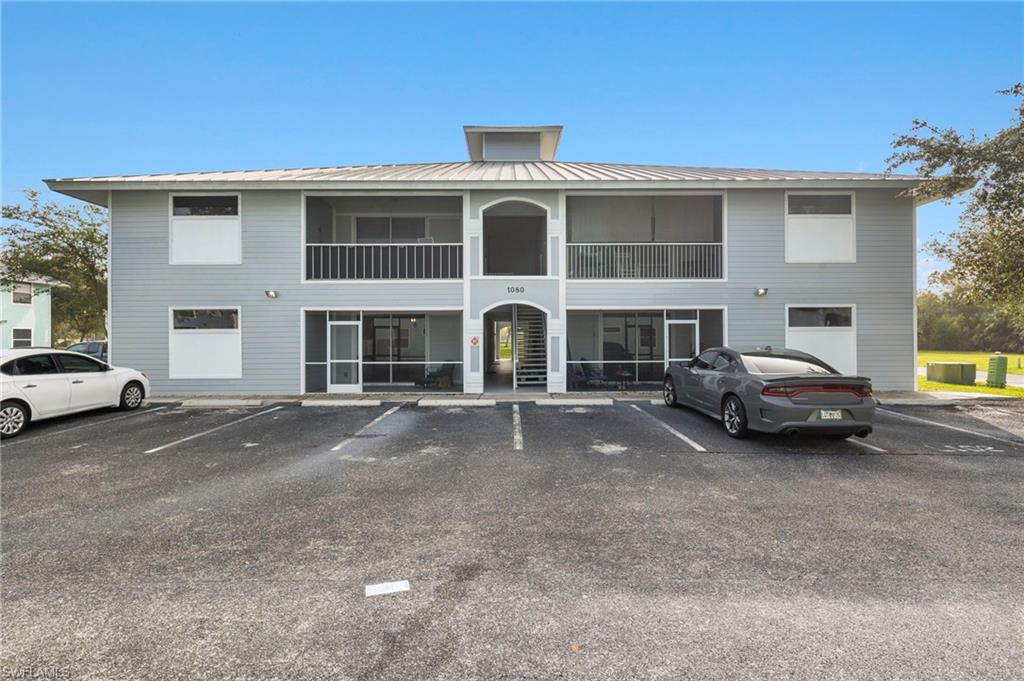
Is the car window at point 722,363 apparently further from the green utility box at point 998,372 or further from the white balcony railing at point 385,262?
the green utility box at point 998,372

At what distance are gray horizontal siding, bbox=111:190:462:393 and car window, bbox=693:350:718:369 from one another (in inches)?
268

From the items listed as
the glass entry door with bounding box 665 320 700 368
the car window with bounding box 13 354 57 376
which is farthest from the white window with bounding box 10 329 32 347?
the glass entry door with bounding box 665 320 700 368

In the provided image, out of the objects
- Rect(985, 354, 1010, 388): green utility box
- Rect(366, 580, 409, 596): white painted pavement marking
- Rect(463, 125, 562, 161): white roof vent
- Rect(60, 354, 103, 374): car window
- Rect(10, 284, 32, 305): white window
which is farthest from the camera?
Rect(10, 284, 32, 305): white window

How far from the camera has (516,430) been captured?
852 centimetres

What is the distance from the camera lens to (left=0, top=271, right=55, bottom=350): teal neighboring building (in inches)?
1024

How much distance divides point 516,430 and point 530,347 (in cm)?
761

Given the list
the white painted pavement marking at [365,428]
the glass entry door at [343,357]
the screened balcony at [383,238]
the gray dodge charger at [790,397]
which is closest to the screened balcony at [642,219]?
the screened balcony at [383,238]

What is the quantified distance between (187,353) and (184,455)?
7.91 metres

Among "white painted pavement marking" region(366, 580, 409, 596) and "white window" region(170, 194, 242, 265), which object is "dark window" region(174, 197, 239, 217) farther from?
"white painted pavement marking" region(366, 580, 409, 596)

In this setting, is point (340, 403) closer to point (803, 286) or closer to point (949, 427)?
point (949, 427)

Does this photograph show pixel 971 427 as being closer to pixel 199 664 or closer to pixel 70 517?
pixel 199 664

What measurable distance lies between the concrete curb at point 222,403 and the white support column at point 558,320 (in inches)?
300

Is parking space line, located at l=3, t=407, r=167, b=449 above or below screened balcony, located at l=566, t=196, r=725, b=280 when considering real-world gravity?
below

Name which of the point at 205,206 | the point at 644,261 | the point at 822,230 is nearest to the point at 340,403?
the point at 205,206
